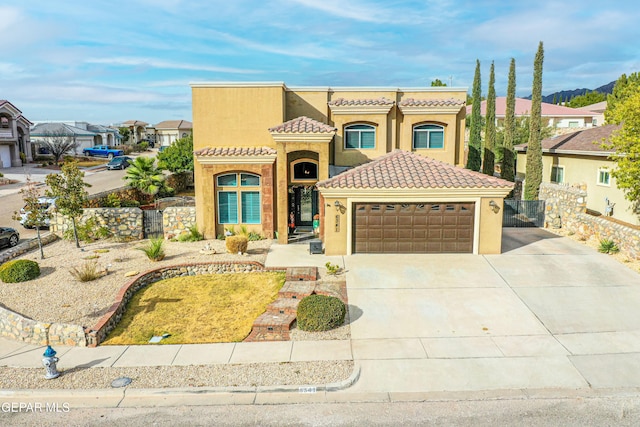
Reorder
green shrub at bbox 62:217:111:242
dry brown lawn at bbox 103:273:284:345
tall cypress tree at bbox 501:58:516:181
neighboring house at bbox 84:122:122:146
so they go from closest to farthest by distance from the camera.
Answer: dry brown lawn at bbox 103:273:284:345 → green shrub at bbox 62:217:111:242 → tall cypress tree at bbox 501:58:516:181 → neighboring house at bbox 84:122:122:146

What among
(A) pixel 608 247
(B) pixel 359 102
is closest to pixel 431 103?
(B) pixel 359 102

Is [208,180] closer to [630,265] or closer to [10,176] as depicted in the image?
[630,265]

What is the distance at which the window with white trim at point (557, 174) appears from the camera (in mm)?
31828

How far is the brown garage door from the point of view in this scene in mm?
20125

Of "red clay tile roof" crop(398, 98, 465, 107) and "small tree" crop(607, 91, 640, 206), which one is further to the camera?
"red clay tile roof" crop(398, 98, 465, 107)

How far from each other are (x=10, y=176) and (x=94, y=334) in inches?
1774

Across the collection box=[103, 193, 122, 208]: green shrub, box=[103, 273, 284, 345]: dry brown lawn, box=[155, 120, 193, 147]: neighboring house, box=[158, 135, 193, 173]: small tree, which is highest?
box=[155, 120, 193, 147]: neighboring house

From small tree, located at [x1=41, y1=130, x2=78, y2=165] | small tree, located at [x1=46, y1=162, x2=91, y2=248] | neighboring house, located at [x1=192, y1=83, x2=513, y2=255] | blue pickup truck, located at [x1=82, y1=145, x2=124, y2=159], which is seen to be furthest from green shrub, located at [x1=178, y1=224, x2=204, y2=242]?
blue pickup truck, located at [x1=82, y1=145, x2=124, y2=159]

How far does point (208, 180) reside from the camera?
76.1 feet

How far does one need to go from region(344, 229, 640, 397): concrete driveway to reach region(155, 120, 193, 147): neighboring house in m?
78.9

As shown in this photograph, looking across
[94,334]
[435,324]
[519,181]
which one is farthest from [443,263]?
[519,181]

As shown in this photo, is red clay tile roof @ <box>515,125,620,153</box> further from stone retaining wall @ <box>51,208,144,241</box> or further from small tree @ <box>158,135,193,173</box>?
small tree @ <box>158,135,193,173</box>

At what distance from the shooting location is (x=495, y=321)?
13977 mm

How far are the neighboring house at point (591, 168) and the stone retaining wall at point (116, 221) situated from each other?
22934 mm
